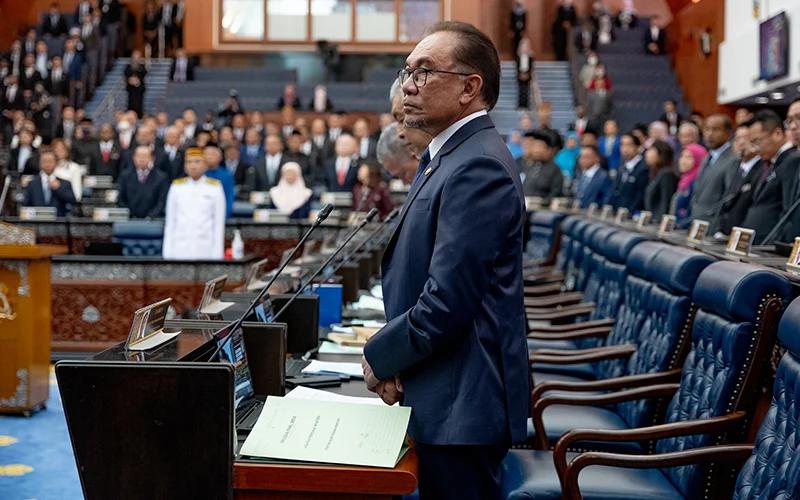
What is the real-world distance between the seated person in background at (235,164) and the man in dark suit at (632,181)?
453cm

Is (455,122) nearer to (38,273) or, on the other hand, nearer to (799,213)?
(799,213)

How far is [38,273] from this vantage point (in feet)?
14.2

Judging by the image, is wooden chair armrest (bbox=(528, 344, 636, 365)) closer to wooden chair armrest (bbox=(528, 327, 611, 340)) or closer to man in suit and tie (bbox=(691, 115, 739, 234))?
wooden chair armrest (bbox=(528, 327, 611, 340))

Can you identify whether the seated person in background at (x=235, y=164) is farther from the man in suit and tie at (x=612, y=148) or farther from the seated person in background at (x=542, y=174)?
the man in suit and tie at (x=612, y=148)

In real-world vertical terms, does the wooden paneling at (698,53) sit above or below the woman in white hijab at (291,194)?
above

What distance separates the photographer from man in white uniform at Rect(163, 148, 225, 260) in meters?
6.34

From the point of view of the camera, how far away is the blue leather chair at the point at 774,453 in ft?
5.35

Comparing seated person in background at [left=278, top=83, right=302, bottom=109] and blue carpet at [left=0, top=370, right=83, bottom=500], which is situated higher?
seated person in background at [left=278, top=83, right=302, bottom=109]

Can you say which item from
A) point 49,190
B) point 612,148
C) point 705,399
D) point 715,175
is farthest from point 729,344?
point 612,148

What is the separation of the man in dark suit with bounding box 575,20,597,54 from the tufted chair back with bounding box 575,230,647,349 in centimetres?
1382

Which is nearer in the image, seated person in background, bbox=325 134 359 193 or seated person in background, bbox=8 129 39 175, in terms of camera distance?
seated person in background, bbox=325 134 359 193

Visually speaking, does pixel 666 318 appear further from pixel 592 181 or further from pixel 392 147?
pixel 592 181

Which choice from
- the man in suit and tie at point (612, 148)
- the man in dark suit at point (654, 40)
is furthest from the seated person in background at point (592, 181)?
the man in dark suit at point (654, 40)

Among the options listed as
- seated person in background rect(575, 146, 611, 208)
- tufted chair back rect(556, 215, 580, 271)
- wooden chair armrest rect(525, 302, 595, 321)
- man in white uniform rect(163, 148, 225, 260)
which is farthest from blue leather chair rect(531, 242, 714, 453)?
seated person in background rect(575, 146, 611, 208)
